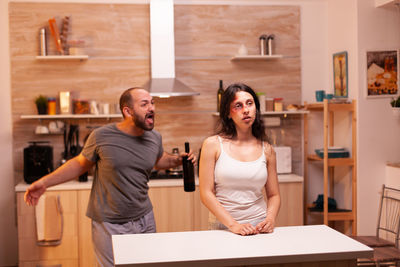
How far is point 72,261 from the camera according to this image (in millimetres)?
3996

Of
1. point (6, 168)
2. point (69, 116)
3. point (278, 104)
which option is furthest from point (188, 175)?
point (6, 168)

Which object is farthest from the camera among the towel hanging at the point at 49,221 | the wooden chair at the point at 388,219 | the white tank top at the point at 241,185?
the towel hanging at the point at 49,221

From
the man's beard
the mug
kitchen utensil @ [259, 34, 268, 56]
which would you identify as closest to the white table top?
the man's beard

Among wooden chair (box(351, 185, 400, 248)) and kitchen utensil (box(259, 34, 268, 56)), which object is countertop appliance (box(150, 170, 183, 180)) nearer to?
kitchen utensil (box(259, 34, 268, 56))

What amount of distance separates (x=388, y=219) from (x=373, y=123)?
816mm

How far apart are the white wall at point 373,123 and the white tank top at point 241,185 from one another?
223cm

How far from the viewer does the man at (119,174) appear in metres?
2.49

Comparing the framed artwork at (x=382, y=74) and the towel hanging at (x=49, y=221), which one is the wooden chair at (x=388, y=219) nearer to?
the framed artwork at (x=382, y=74)

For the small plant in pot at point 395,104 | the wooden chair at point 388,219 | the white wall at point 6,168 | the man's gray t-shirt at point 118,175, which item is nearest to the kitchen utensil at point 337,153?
the wooden chair at point 388,219

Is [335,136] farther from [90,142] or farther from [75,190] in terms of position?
[90,142]

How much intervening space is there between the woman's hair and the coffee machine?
7.63 ft

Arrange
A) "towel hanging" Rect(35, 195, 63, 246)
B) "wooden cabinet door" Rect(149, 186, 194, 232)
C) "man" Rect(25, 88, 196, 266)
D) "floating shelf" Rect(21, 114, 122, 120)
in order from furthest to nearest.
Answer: "floating shelf" Rect(21, 114, 122, 120) → "wooden cabinet door" Rect(149, 186, 194, 232) → "towel hanging" Rect(35, 195, 63, 246) → "man" Rect(25, 88, 196, 266)

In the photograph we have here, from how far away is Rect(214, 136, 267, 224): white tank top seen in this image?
2.21m

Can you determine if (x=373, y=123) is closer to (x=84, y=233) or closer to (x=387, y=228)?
(x=387, y=228)
